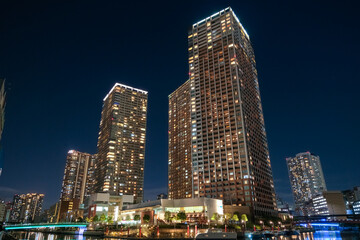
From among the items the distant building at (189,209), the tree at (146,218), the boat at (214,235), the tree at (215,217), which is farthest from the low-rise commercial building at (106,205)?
the boat at (214,235)

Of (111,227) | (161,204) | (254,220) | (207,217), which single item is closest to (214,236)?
(207,217)

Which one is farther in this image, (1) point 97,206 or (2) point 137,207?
(1) point 97,206

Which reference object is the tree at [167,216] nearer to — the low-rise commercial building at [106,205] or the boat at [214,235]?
the boat at [214,235]

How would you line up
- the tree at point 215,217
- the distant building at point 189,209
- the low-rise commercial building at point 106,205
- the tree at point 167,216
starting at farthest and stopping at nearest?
1. the low-rise commercial building at point 106,205
2. the distant building at point 189,209
3. the tree at point 215,217
4. the tree at point 167,216

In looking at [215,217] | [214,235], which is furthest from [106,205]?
[214,235]

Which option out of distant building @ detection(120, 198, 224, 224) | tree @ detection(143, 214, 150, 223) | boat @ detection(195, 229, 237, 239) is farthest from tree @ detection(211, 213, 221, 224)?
boat @ detection(195, 229, 237, 239)

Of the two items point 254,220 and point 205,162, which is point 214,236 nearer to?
point 254,220

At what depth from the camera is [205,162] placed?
655ft

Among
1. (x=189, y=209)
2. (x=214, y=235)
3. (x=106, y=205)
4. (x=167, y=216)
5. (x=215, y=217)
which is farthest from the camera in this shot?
(x=106, y=205)

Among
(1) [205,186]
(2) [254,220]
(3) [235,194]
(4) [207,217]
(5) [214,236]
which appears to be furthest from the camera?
(1) [205,186]

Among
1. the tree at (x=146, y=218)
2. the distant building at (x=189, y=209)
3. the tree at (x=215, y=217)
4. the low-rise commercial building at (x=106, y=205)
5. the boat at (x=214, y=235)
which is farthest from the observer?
the low-rise commercial building at (x=106, y=205)

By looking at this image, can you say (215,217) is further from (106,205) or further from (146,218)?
(106,205)

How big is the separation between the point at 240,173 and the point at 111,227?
90225 mm

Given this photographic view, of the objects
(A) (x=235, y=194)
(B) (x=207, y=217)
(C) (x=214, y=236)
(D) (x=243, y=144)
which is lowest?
(C) (x=214, y=236)
